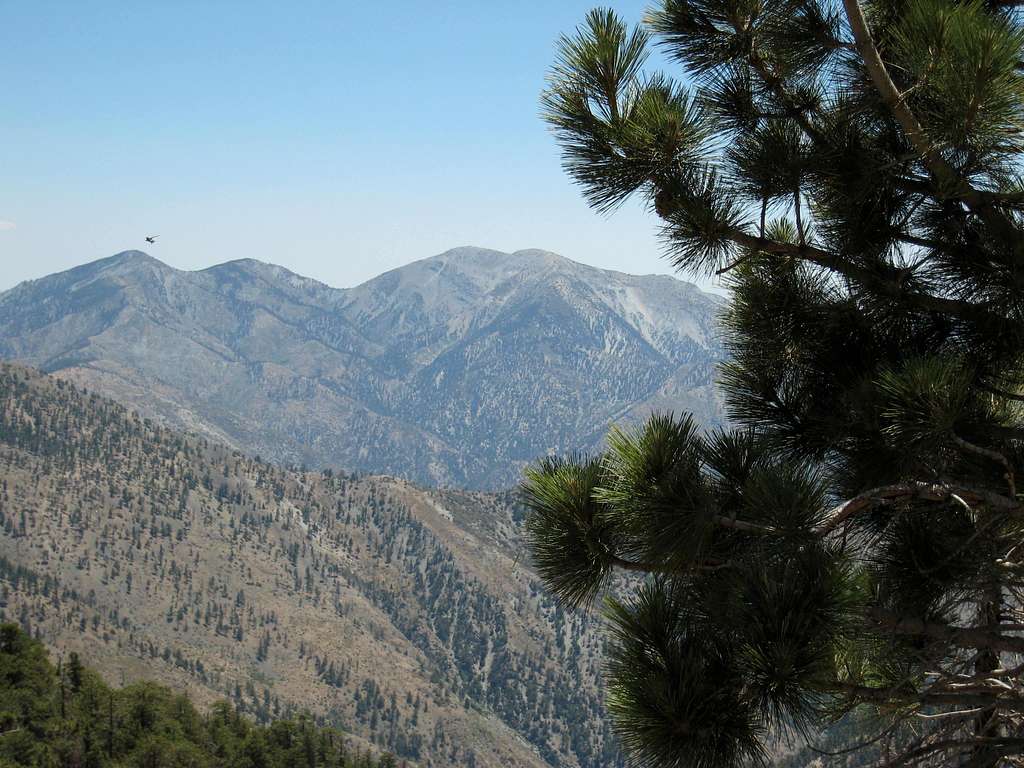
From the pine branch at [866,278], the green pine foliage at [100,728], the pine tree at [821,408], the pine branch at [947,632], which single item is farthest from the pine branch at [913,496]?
the green pine foliage at [100,728]

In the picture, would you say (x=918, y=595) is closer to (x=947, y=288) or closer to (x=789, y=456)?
(x=789, y=456)

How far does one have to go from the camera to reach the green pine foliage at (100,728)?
39781 mm

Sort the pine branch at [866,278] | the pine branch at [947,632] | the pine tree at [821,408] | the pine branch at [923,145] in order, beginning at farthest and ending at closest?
the pine branch at [866,278] → the pine branch at [947,632] → the pine branch at [923,145] → the pine tree at [821,408]

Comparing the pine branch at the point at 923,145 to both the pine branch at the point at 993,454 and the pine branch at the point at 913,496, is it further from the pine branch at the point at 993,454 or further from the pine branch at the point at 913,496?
the pine branch at the point at 913,496

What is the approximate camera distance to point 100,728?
146ft

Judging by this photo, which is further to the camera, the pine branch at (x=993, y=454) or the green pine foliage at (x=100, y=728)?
the green pine foliage at (x=100, y=728)

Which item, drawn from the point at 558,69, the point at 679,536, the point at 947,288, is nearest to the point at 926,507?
the point at 947,288

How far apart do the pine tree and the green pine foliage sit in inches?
1428

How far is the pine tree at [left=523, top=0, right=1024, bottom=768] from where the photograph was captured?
5.01m

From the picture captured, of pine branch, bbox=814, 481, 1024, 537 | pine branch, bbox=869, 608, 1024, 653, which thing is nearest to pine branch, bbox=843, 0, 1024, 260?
pine branch, bbox=814, 481, 1024, 537

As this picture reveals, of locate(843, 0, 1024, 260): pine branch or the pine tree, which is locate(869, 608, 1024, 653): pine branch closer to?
the pine tree

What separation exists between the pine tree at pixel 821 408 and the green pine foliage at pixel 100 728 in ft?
119

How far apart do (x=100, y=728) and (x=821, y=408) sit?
48.6 m

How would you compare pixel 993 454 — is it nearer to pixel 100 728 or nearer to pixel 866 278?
pixel 866 278
